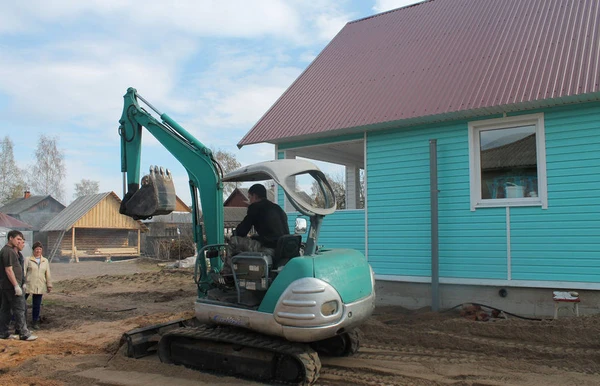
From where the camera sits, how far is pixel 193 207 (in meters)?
7.45

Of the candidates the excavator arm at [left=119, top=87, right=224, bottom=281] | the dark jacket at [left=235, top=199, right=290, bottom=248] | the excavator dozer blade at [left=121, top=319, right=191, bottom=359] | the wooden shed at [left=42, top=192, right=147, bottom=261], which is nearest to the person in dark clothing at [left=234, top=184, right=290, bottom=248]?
the dark jacket at [left=235, top=199, right=290, bottom=248]

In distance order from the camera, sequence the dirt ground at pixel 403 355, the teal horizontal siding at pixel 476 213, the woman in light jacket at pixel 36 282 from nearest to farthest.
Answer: the dirt ground at pixel 403 355
the teal horizontal siding at pixel 476 213
the woman in light jacket at pixel 36 282

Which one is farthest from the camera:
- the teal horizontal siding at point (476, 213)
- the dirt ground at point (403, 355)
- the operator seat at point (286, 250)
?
the teal horizontal siding at point (476, 213)

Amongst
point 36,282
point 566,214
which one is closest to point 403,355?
point 566,214

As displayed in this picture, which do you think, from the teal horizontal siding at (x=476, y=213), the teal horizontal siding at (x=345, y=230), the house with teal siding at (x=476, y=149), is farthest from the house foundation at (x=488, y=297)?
the teal horizontal siding at (x=345, y=230)

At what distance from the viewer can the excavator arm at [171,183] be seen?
725 centimetres

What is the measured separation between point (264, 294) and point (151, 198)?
2.54 m

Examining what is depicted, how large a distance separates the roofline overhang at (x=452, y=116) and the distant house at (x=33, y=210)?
34555 millimetres

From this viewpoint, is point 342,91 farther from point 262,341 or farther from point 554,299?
point 262,341

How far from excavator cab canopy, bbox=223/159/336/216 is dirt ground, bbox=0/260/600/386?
1985mm

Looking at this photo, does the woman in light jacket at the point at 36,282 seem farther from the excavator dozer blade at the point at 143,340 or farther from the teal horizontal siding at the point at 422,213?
the teal horizontal siding at the point at 422,213

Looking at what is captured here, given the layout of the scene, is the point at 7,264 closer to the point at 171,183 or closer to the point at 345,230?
the point at 171,183

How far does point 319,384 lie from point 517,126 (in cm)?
633

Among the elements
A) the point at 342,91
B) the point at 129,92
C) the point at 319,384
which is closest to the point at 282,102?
the point at 342,91
